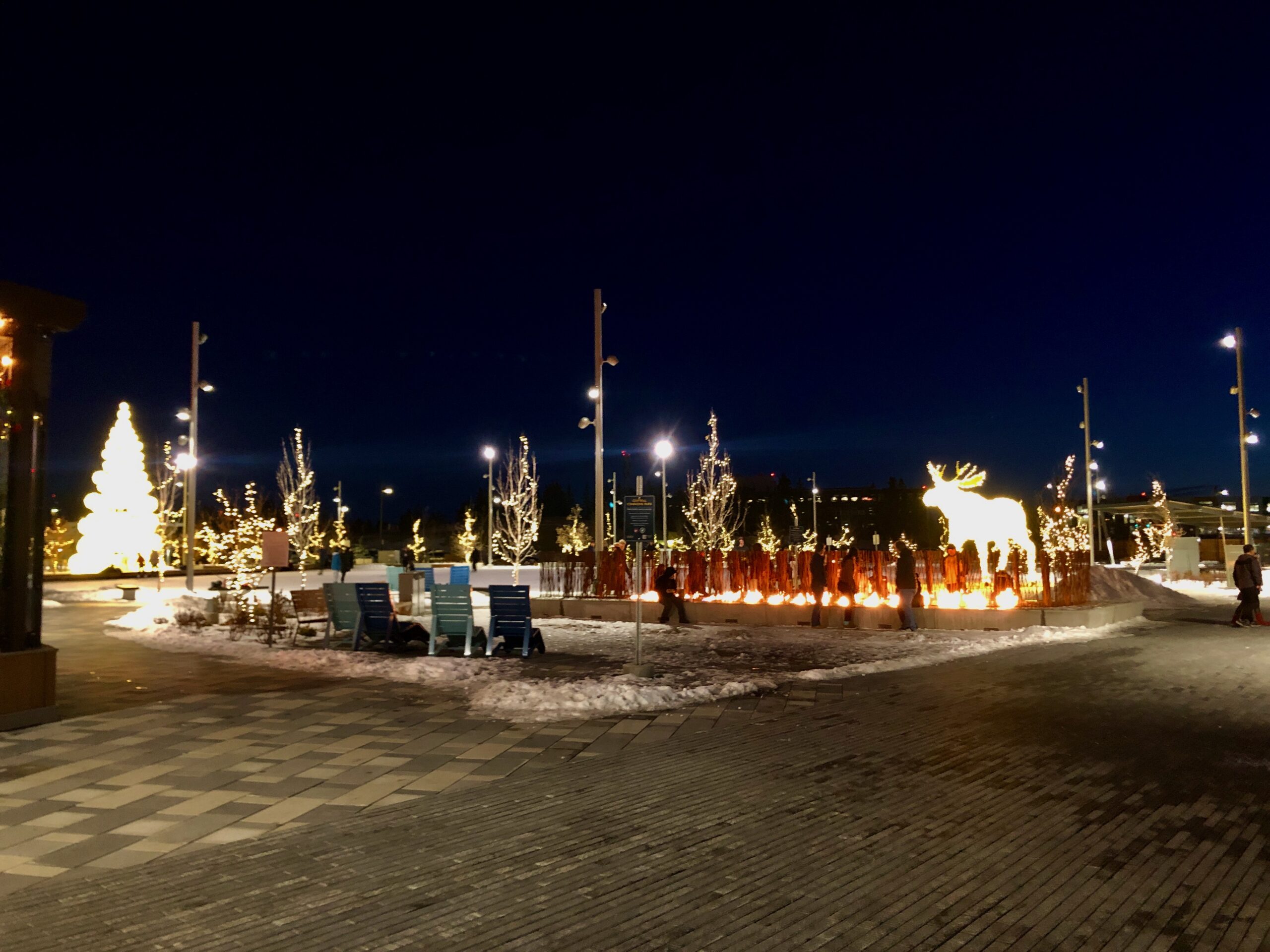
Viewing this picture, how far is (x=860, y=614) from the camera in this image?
18.8 meters

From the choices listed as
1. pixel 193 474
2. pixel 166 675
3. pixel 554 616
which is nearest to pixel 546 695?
pixel 166 675

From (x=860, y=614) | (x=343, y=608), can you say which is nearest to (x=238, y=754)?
(x=343, y=608)

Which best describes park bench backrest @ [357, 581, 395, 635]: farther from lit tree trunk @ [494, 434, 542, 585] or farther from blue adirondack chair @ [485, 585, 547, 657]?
lit tree trunk @ [494, 434, 542, 585]

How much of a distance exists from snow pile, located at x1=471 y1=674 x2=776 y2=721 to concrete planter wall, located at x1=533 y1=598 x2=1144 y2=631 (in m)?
8.11

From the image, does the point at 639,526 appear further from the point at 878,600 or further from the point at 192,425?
the point at 192,425

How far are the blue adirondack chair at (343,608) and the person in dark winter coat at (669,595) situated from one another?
259 inches

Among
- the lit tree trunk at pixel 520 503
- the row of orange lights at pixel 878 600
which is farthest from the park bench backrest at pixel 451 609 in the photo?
the lit tree trunk at pixel 520 503

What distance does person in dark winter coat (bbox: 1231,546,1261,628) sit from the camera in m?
18.2

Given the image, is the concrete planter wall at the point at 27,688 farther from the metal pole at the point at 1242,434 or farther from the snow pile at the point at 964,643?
the metal pole at the point at 1242,434

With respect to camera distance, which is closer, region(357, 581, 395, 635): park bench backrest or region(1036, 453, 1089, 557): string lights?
region(357, 581, 395, 635): park bench backrest

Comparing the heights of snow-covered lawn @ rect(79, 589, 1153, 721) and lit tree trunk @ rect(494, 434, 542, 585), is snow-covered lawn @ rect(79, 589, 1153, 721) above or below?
below

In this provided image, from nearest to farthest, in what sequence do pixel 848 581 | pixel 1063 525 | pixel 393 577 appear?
pixel 848 581 < pixel 393 577 < pixel 1063 525

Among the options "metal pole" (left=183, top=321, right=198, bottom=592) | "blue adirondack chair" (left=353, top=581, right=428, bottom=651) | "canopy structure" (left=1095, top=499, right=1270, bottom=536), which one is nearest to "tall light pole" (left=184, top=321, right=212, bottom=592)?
"metal pole" (left=183, top=321, right=198, bottom=592)

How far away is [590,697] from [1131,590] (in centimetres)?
2030
